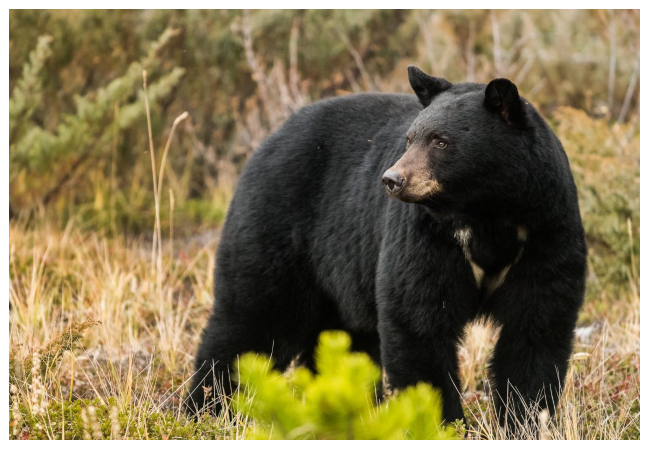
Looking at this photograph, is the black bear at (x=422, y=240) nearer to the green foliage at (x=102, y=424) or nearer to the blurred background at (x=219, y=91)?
the green foliage at (x=102, y=424)

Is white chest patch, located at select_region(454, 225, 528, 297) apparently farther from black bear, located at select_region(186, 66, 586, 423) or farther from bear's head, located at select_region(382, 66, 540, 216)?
bear's head, located at select_region(382, 66, 540, 216)

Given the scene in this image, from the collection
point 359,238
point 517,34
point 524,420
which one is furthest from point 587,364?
point 517,34

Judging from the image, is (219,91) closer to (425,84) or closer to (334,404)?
(425,84)

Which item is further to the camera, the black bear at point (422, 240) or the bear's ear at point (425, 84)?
the bear's ear at point (425, 84)

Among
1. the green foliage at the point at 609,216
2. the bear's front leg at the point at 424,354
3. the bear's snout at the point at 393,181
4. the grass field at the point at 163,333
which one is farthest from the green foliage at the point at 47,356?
the green foliage at the point at 609,216

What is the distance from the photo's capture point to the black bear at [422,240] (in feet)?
10.8

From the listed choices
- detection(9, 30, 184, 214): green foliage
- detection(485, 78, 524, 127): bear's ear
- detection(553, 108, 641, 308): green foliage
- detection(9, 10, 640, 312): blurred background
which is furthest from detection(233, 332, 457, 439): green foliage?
detection(9, 30, 184, 214): green foliage

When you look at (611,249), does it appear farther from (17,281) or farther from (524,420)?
(17,281)

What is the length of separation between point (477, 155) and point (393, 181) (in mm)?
372

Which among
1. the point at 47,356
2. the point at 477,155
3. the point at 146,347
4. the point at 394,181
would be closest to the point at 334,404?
the point at 394,181

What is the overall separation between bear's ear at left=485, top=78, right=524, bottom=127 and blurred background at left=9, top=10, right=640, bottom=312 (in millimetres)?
2947

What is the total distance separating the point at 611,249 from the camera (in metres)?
6.05

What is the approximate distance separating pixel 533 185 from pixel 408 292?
654 millimetres

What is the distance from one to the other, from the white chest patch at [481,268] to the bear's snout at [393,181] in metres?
0.40
